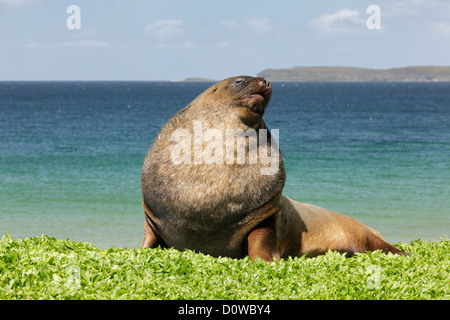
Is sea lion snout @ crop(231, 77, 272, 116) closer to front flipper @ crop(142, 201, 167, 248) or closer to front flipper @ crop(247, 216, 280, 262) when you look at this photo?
front flipper @ crop(247, 216, 280, 262)

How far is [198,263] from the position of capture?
6395 millimetres

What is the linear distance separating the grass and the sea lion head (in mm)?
1641

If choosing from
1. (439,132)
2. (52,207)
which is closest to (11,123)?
(439,132)

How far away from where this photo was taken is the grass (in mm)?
5516

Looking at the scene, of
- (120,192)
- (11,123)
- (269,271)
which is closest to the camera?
(269,271)

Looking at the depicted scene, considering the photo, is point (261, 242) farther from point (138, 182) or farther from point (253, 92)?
point (138, 182)

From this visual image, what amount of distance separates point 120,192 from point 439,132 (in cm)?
3831

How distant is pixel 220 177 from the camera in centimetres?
646

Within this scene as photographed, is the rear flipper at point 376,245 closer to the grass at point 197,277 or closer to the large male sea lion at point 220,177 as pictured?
the grass at point 197,277

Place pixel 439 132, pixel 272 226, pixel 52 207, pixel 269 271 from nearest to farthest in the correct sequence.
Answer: pixel 269 271
pixel 272 226
pixel 52 207
pixel 439 132

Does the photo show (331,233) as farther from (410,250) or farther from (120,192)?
(120,192)

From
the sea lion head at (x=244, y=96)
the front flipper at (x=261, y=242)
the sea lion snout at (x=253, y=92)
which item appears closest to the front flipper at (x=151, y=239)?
the front flipper at (x=261, y=242)

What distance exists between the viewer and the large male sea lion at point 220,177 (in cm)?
650

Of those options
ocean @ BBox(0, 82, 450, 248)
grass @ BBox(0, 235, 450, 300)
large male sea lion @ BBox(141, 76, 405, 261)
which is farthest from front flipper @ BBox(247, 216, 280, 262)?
ocean @ BBox(0, 82, 450, 248)
